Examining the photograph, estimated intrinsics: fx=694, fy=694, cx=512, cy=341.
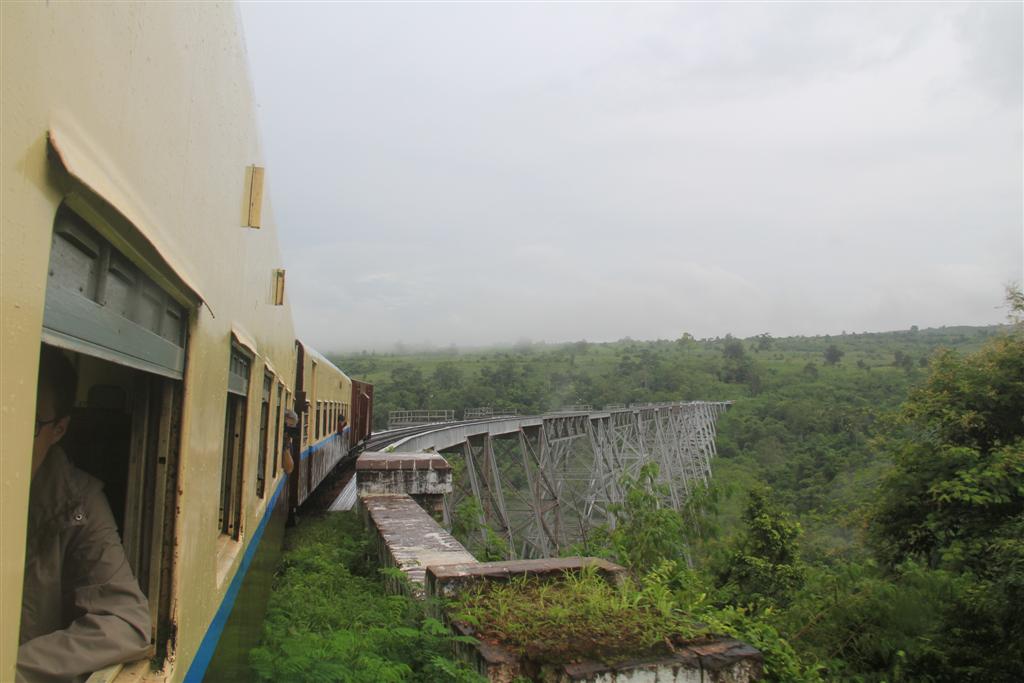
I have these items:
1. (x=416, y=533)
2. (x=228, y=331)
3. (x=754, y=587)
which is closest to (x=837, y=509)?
(x=754, y=587)

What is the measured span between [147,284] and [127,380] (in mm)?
773

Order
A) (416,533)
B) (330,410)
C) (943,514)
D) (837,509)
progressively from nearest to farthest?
(416,533), (943,514), (837,509), (330,410)

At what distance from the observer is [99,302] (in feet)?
3.25

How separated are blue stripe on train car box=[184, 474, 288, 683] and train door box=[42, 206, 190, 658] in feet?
1.02

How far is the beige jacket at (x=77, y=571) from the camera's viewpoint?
1323mm

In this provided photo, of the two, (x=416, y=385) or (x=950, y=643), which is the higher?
(x=416, y=385)

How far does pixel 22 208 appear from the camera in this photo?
27.6 inches

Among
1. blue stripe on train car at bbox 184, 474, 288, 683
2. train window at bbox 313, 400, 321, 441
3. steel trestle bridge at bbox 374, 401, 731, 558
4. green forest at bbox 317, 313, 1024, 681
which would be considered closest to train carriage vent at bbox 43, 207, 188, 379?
blue stripe on train car at bbox 184, 474, 288, 683

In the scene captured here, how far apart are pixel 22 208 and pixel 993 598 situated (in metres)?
6.02

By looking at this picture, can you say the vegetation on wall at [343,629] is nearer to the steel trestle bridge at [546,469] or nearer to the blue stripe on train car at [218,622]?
the blue stripe on train car at [218,622]

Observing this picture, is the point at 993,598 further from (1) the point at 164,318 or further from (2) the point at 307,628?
(1) the point at 164,318

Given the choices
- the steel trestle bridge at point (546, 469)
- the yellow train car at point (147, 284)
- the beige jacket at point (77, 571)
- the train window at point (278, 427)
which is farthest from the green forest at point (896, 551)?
the train window at point (278, 427)

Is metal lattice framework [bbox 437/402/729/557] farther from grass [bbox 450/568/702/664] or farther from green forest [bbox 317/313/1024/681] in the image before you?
grass [bbox 450/568/702/664]

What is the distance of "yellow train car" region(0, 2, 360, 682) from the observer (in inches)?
28.7
